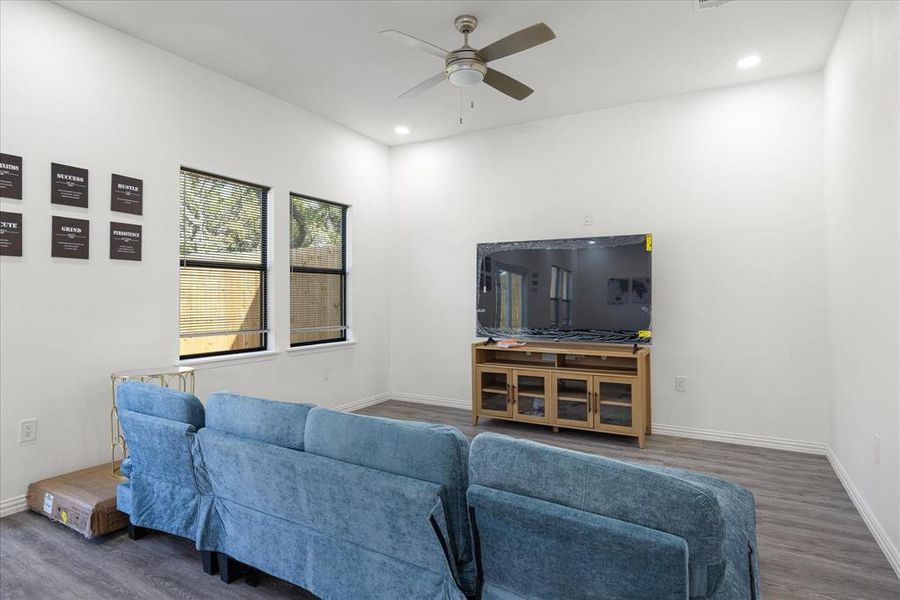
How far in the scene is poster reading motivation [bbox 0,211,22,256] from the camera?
8.66 ft

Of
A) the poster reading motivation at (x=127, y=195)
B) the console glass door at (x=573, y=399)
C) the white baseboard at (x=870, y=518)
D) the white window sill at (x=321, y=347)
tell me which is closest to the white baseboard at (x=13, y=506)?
the poster reading motivation at (x=127, y=195)

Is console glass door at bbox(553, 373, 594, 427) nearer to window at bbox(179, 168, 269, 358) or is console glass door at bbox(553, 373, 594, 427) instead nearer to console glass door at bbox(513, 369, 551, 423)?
console glass door at bbox(513, 369, 551, 423)

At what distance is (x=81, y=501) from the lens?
2455 millimetres

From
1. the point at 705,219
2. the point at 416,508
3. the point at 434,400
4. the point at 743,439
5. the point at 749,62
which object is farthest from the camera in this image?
the point at 434,400

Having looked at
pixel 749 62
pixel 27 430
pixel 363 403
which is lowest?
pixel 363 403

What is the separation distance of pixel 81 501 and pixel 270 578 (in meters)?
1.16

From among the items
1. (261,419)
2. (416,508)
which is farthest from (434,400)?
(416,508)

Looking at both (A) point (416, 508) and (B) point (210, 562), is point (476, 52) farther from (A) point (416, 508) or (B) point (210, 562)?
(B) point (210, 562)

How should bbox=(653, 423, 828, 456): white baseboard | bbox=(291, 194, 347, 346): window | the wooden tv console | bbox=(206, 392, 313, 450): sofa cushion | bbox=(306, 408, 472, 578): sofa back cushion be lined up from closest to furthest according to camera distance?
bbox=(306, 408, 472, 578): sofa back cushion, bbox=(206, 392, 313, 450): sofa cushion, bbox=(653, 423, 828, 456): white baseboard, the wooden tv console, bbox=(291, 194, 347, 346): window

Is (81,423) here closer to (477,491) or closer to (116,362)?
(116,362)

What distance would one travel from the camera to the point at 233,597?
76.9 inches

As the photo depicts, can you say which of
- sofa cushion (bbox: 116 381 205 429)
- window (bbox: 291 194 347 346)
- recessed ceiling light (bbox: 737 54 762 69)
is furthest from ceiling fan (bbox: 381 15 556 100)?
sofa cushion (bbox: 116 381 205 429)

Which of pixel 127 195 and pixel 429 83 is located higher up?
pixel 429 83

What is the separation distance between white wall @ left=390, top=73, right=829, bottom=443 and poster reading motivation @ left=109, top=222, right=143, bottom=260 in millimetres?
2936
